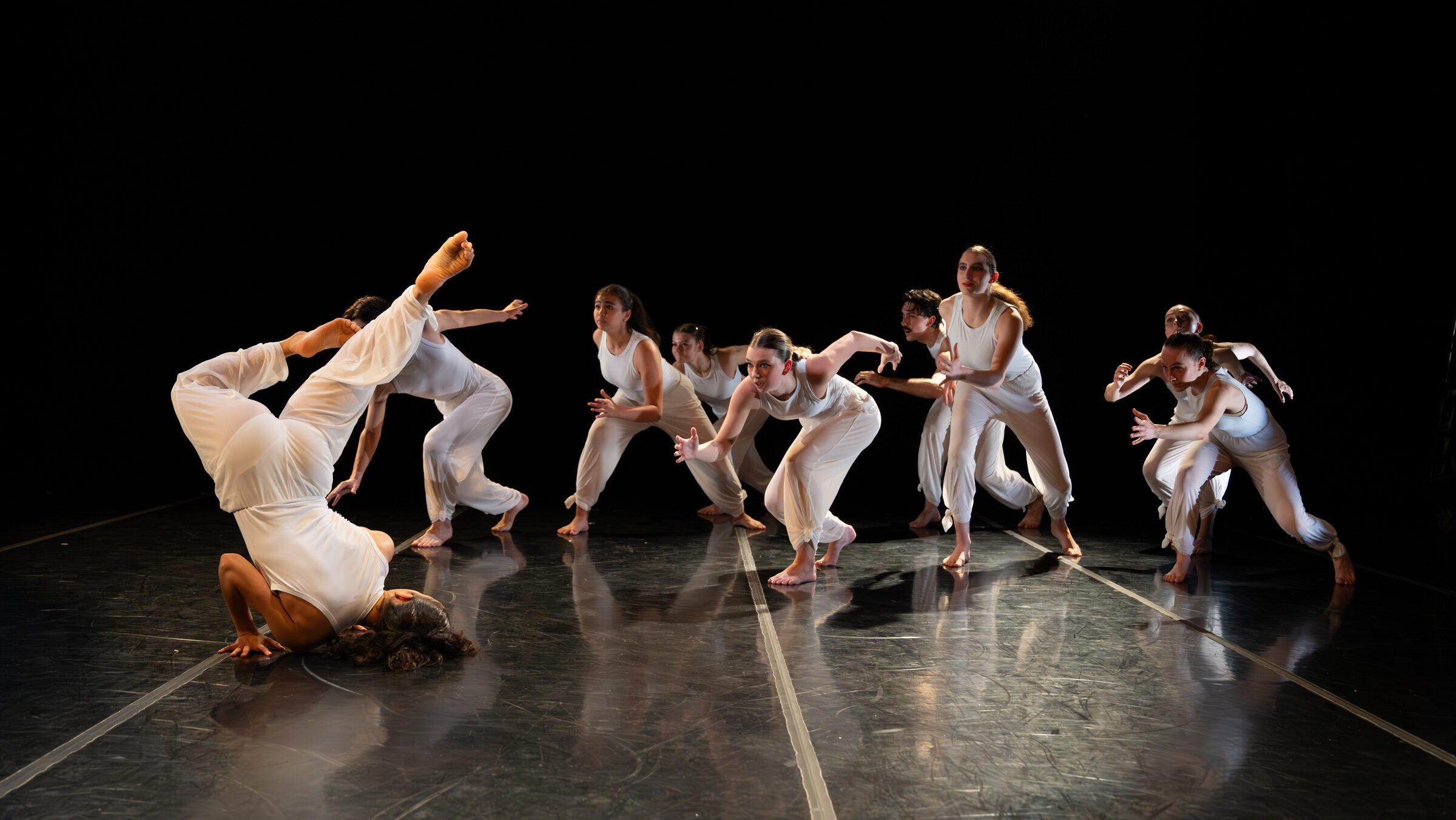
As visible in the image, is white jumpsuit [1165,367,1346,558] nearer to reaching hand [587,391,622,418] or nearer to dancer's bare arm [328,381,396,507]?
reaching hand [587,391,622,418]

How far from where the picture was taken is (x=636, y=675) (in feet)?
7.60

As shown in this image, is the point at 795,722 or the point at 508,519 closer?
the point at 795,722

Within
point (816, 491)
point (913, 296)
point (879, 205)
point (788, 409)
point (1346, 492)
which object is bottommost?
point (1346, 492)

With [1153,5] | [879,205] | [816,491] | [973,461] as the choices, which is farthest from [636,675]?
[1153,5]

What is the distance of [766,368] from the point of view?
3289mm

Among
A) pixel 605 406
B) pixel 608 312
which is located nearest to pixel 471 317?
pixel 608 312

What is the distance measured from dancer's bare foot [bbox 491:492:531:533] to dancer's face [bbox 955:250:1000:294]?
7.48ft

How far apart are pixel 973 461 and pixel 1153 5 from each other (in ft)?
14.8

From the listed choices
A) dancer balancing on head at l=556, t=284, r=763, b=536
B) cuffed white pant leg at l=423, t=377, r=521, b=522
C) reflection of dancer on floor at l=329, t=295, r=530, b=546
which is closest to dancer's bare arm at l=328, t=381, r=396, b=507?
reflection of dancer on floor at l=329, t=295, r=530, b=546

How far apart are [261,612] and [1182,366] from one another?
132 inches

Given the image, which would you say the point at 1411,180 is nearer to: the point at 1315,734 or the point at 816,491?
the point at 816,491

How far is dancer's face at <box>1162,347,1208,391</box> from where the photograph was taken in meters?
3.68

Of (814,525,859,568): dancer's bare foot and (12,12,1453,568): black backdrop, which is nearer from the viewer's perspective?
(814,525,859,568): dancer's bare foot

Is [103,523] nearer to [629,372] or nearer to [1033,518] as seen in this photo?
[629,372]
